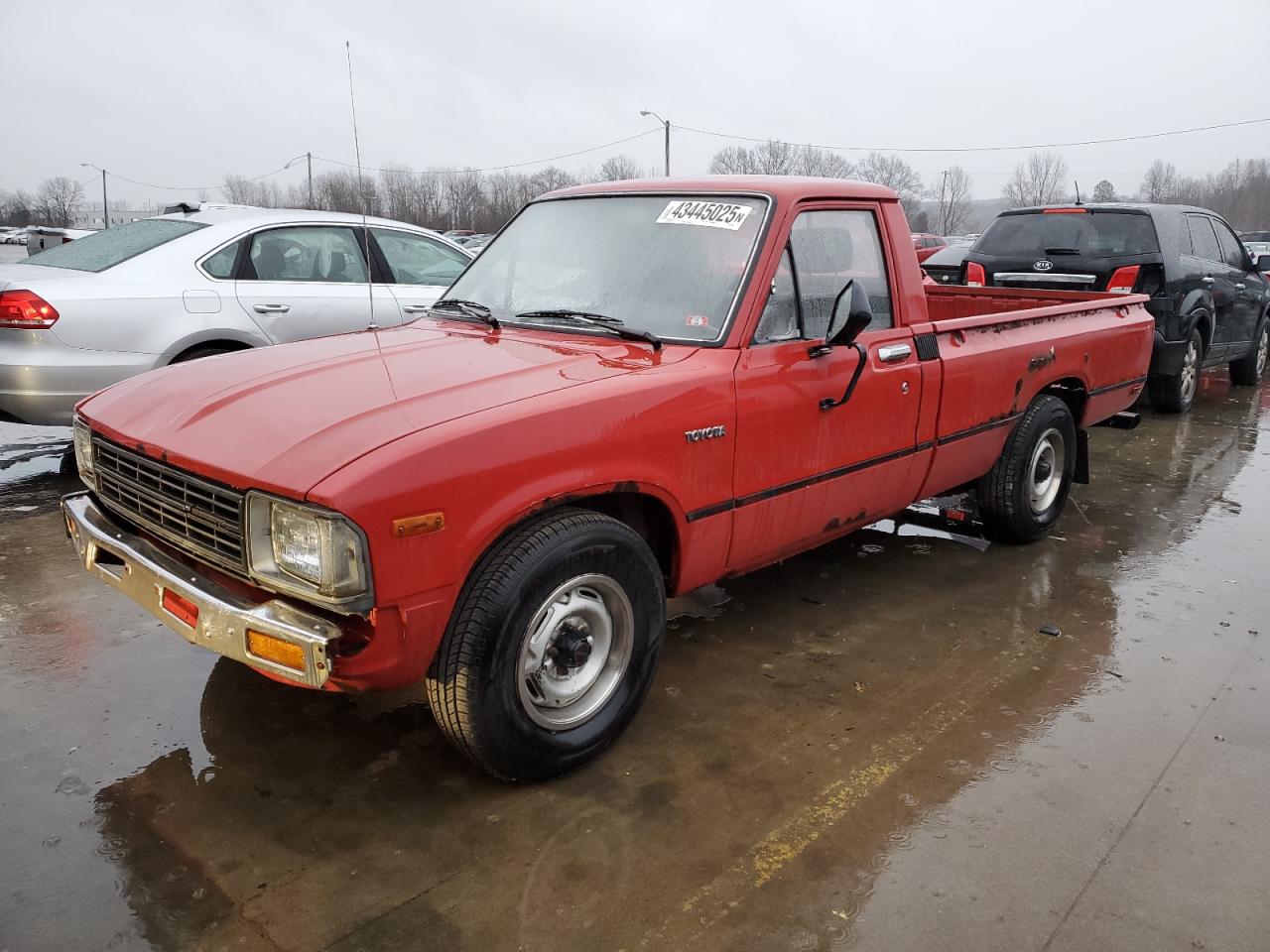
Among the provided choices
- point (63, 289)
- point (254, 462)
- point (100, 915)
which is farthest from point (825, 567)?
point (63, 289)

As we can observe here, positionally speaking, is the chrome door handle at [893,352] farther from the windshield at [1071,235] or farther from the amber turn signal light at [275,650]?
the windshield at [1071,235]

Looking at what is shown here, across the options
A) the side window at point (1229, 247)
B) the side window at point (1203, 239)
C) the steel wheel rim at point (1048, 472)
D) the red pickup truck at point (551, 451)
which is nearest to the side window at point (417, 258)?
the red pickup truck at point (551, 451)

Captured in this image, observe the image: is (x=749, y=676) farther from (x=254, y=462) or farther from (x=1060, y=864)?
(x=254, y=462)

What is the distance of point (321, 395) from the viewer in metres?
2.88

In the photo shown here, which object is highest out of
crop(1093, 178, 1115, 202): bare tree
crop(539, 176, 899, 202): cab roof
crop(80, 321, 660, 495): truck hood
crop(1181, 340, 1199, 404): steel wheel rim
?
crop(1093, 178, 1115, 202): bare tree

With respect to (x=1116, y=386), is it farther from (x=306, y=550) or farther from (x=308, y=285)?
(x=308, y=285)

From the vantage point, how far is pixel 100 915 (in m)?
2.35

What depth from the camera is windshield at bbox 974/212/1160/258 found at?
8070mm

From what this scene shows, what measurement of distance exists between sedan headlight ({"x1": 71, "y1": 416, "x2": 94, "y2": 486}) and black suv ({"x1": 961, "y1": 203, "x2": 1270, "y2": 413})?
24.1 ft

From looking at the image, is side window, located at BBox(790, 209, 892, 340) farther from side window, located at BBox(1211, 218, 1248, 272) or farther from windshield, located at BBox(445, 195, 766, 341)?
side window, located at BBox(1211, 218, 1248, 272)

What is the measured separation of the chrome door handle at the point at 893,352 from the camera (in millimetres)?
3900

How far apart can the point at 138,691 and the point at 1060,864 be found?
124 inches

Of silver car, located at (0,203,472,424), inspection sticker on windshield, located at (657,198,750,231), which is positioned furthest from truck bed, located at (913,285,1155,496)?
silver car, located at (0,203,472,424)

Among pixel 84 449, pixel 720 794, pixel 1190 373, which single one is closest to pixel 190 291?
pixel 84 449
